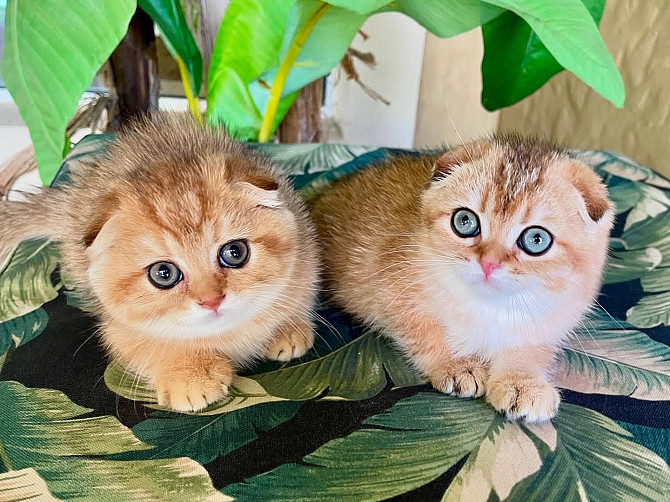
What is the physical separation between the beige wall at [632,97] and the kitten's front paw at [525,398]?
910 millimetres

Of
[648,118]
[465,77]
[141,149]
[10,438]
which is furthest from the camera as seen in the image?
[465,77]

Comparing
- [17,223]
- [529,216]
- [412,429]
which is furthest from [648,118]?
[17,223]

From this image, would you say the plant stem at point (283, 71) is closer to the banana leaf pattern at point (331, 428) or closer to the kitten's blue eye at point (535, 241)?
the banana leaf pattern at point (331, 428)

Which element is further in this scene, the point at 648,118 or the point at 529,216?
the point at 648,118

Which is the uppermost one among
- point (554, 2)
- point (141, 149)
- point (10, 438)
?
point (554, 2)

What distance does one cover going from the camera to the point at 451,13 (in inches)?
38.9

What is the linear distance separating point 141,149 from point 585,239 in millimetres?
652

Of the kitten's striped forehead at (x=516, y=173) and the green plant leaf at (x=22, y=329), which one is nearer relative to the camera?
the kitten's striped forehead at (x=516, y=173)

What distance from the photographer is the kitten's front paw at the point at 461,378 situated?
747 mm

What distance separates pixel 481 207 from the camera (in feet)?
2.37

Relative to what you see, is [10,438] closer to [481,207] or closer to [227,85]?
[481,207]

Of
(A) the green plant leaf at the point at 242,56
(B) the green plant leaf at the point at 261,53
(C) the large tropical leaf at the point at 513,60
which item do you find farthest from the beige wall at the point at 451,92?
(A) the green plant leaf at the point at 242,56

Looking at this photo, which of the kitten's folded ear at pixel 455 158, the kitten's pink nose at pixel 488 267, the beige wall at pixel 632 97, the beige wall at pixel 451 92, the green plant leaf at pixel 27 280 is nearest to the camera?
the kitten's pink nose at pixel 488 267

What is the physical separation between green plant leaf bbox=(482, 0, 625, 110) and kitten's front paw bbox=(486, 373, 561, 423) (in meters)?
0.39
